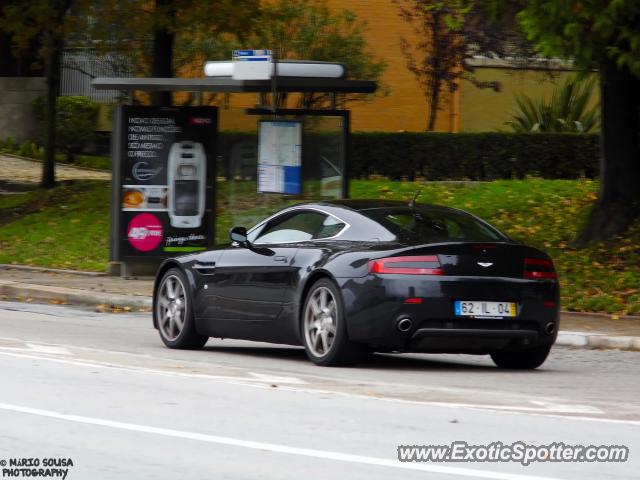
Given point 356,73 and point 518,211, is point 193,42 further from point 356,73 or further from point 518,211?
point 518,211

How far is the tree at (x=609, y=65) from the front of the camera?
1539 centimetres

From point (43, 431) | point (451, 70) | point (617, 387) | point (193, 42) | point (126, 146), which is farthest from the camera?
point (451, 70)

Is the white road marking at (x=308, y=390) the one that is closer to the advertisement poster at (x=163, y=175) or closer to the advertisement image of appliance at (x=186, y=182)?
the advertisement poster at (x=163, y=175)

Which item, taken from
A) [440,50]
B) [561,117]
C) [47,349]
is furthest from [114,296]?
[440,50]

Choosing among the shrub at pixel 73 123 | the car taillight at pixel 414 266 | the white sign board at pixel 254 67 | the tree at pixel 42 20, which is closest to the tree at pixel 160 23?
the tree at pixel 42 20

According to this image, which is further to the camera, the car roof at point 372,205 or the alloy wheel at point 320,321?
the car roof at point 372,205

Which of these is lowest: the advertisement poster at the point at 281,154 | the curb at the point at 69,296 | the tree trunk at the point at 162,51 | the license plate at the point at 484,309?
the curb at the point at 69,296

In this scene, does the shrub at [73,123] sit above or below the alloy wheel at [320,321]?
above

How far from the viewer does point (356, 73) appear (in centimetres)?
3234

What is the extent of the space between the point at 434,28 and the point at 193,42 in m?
5.62

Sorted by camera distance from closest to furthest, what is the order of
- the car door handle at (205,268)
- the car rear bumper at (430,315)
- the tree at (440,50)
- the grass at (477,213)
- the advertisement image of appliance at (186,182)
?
the car rear bumper at (430,315), the car door handle at (205,268), the grass at (477,213), the advertisement image of appliance at (186,182), the tree at (440,50)

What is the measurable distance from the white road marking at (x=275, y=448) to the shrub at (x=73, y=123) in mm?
27987

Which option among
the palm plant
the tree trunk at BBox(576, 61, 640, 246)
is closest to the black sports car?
the tree trunk at BBox(576, 61, 640, 246)

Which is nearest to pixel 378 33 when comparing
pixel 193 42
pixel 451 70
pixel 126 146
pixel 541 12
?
pixel 451 70
